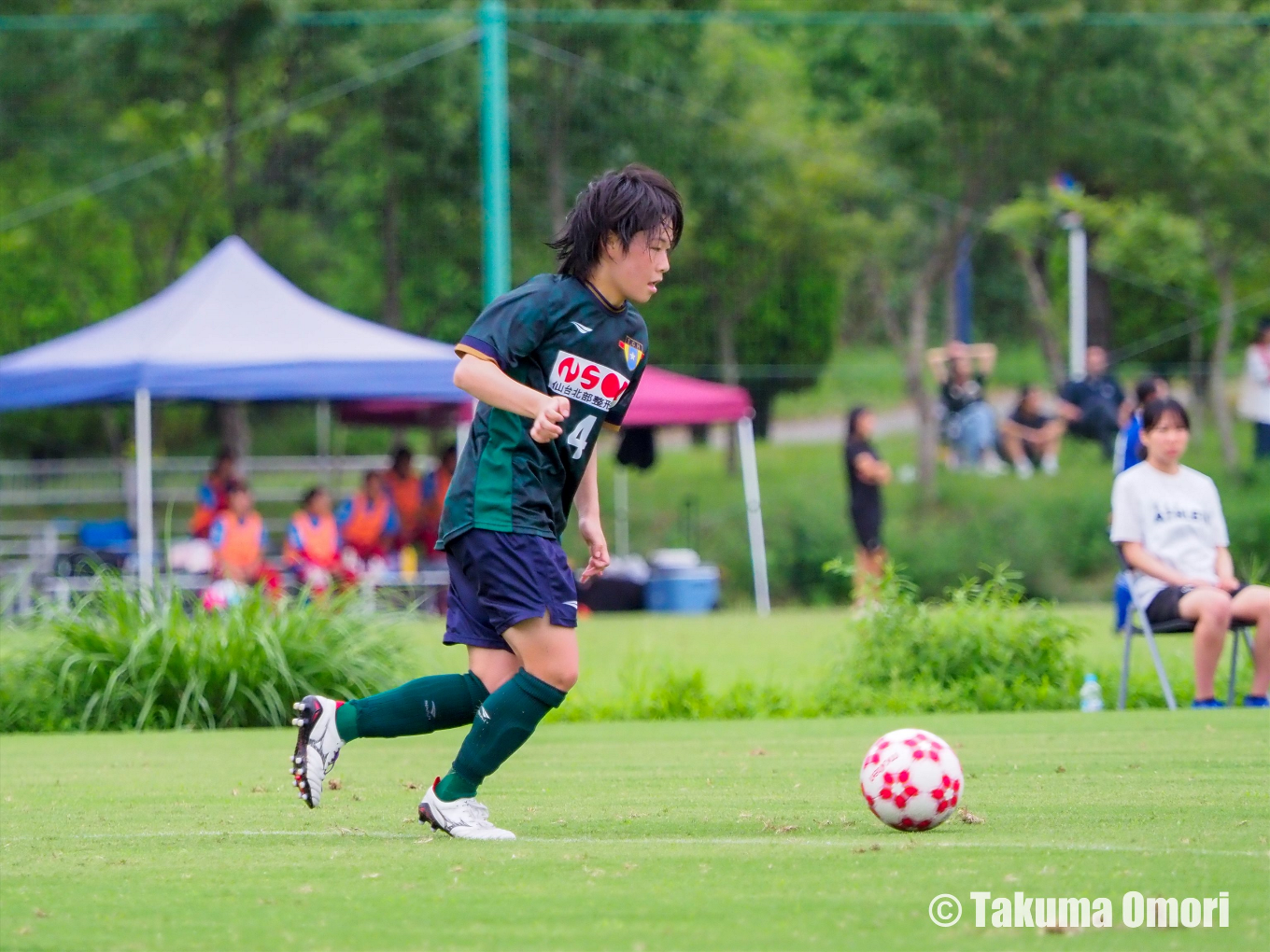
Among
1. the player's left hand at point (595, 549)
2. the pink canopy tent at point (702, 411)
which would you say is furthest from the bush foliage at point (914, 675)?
the pink canopy tent at point (702, 411)

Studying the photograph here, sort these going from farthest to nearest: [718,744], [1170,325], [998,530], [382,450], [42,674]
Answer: [382,450] → [1170,325] → [998,530] → [42,674] → [718,744]

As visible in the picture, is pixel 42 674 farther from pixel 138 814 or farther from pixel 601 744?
pixel 138 814

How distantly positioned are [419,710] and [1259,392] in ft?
51.0

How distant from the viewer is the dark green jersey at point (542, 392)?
195 inches

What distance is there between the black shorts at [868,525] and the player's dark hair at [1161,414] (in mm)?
7991

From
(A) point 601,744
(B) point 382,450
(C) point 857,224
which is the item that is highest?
(C) point 857,224

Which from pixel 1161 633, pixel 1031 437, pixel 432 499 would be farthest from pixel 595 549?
pixel 1031 437

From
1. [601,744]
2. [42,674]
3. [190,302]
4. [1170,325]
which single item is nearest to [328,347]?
[190,302]

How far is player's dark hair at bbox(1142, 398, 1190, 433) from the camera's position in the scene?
916cm

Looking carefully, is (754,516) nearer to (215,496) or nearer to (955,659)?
(215,496)

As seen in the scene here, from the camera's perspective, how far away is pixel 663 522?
2189cm

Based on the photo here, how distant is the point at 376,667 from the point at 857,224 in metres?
14.9

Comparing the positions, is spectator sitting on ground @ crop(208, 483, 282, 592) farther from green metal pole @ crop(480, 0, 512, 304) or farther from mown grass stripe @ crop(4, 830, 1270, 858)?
mown grass stripe @ crop(4, 830, 1270, 858)

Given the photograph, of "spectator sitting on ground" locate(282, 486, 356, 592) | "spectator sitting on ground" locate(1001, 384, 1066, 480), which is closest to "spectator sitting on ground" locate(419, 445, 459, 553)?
"spectator sitting on ground" locate(282, 486, 356, 592)
